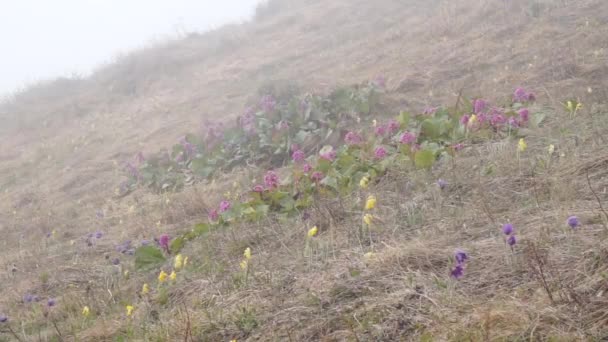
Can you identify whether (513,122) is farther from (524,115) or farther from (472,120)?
(472,120)

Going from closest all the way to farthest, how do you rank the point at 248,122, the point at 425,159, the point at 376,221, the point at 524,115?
the point at 376,221 → the point at 425,159 → the point at 524,115 → the point at 248,122

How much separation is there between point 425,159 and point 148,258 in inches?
73.0

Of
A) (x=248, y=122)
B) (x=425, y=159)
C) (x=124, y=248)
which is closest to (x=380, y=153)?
(x=425, y=159)

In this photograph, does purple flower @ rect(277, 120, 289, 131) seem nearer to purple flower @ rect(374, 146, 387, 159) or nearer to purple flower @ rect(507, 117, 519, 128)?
purple flower @ rect(374, 146, 387, 159)

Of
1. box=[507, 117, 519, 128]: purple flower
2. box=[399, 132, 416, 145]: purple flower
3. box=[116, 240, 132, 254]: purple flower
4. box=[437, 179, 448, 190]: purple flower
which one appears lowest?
box=[116, 240, 132, 254]: purple flower

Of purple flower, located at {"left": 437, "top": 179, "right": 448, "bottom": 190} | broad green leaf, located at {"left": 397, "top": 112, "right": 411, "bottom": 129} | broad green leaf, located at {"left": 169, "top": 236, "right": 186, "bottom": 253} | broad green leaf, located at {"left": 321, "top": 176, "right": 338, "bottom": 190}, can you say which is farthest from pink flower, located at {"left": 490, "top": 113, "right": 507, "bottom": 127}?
broad green leaf, located at {"left": 169, "top": 236, "right": 186, "bottom": 253}

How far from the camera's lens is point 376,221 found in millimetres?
2982

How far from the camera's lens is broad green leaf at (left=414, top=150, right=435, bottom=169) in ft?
11.5

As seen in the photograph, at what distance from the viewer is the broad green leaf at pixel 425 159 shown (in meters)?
3.50

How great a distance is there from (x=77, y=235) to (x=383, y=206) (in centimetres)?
338

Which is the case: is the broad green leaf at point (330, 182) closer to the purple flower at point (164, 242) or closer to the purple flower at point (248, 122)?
the purple flower at point (164, 242)

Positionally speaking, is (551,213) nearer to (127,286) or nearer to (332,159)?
(332,159)

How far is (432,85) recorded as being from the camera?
7.04 metres

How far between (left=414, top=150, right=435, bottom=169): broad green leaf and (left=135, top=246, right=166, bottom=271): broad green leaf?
67.7 inches
